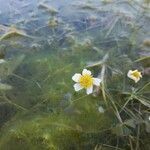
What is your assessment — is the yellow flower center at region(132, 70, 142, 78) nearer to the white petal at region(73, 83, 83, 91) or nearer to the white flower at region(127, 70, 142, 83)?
the white flower at region(127, 70, 142, 83)

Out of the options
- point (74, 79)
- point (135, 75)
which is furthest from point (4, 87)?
point (135, 75)

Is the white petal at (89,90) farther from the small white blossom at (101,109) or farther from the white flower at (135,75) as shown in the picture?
the white flower at (135,75)

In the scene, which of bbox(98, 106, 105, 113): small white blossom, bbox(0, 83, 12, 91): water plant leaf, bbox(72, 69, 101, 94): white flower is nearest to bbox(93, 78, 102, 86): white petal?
bbox(72, 69, 101, 94): white flower

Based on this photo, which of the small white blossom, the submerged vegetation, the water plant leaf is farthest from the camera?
the water plant leaf

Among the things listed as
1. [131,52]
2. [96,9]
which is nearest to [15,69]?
[131,52]

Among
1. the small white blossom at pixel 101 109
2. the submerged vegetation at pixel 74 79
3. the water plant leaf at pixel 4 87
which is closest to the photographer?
the submerged vegetation at pixel 74 79

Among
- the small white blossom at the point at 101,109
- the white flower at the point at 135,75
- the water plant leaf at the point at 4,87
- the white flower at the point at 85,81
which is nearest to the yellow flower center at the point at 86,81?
the white flower at the point at 85,81

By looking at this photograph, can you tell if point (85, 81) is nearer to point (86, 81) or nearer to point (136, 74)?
point (86, 81)

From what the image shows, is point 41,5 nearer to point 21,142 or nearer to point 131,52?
point 131,52
